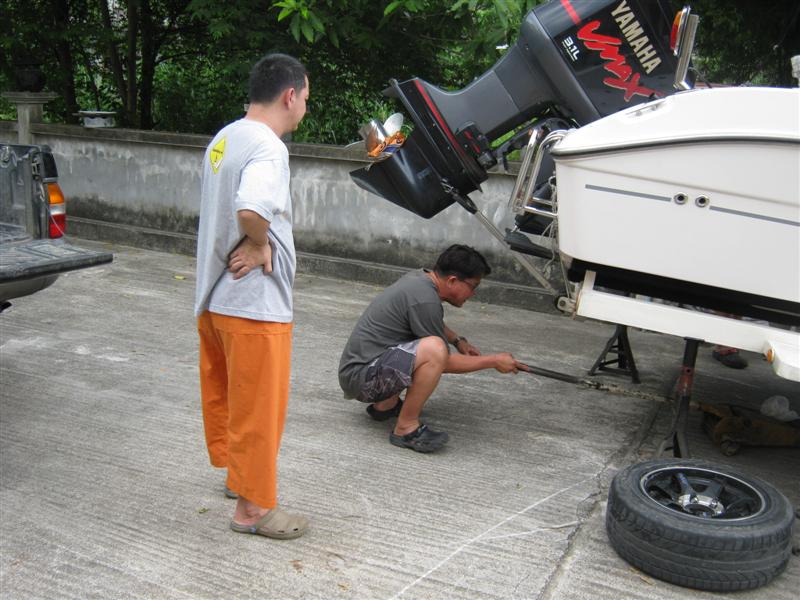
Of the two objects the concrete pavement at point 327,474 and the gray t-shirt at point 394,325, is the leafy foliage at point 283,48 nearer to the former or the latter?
the concrete pavement at point 327,474

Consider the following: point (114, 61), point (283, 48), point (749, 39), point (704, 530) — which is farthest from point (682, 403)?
point (114, 61)

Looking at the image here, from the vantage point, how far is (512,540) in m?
3.40

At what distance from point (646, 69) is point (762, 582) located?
244 cm

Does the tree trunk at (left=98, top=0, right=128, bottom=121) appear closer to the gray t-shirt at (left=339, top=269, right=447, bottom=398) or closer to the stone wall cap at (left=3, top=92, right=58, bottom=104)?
the stone wall cap at (left=3, top=92, right=58, bottom=104)

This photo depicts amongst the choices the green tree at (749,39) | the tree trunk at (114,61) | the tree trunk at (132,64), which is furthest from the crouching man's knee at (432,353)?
the tree trunk at (132,64)

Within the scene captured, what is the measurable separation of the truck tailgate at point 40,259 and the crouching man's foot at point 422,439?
1707 mm

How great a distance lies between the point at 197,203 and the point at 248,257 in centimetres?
570

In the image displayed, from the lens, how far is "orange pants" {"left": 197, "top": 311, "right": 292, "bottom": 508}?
3.11 metres

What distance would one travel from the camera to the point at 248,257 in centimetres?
307

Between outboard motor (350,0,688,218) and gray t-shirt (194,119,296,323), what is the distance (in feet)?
5.77

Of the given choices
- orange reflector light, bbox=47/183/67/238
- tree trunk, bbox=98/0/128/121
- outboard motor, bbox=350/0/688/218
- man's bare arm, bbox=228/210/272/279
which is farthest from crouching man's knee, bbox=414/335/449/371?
tree trunk, bbox=98/0/128/121

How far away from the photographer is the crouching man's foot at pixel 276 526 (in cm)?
329

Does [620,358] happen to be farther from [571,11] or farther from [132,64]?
[132,64]

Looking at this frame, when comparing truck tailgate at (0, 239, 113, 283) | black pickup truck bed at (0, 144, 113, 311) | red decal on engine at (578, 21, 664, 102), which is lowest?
truck tailgate at (0, 239, 113, 283)
